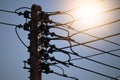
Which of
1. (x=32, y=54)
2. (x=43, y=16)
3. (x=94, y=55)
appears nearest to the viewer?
(x=32, y=54)

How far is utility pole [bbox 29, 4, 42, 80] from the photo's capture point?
825cm

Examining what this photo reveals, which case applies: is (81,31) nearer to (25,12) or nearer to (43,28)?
(43,28)

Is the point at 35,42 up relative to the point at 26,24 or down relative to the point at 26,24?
down

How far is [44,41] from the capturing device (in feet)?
29.0

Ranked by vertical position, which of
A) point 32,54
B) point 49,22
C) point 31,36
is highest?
point 49,22

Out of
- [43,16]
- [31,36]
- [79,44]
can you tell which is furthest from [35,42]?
[79,44]

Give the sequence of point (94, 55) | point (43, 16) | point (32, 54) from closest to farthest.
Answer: point (32, 54), point (43, 16), point (94, 55)

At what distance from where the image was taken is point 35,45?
8477 millimetres

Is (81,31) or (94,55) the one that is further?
(94,55)

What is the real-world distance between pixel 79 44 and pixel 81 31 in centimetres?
46

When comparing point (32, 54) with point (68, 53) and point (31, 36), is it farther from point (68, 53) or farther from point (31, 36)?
point (68, 53)

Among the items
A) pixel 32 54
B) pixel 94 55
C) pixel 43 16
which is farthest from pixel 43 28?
pixel 94 55

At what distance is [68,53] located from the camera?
30.4 ft

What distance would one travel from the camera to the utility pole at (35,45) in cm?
825
